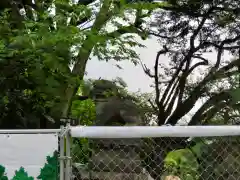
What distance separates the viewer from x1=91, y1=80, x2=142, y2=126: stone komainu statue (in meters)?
5.69

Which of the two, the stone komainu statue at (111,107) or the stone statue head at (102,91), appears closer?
the stone komainu statue at (111,107)

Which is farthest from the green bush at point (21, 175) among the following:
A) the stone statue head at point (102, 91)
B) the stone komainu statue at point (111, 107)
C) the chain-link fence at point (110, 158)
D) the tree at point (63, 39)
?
the stone statue head at point (102, 91)

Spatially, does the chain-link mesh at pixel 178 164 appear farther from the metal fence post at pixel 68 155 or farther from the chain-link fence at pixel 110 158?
the metal fence post at pixel 68 155

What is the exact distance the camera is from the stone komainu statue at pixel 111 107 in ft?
18.7

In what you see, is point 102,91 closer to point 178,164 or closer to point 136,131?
point 178,164

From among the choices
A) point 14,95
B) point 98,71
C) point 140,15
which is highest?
point 140,15

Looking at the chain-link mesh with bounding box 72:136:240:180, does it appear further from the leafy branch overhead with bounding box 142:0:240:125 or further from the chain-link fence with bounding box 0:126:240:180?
the leafy branch overhead with bounding box 142:0:240:125

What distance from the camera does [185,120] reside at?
19.7ft

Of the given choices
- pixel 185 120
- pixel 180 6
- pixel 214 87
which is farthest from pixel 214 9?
pixel 185 120

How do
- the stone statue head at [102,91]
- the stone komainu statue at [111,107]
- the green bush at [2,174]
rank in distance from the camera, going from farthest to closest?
the stone statue head at [102,91]
the stone komainu statue at [111,107]
the green bush at [2,174]

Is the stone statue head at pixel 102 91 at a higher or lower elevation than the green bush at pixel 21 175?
higher

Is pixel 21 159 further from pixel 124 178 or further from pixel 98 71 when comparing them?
pixel 98 71

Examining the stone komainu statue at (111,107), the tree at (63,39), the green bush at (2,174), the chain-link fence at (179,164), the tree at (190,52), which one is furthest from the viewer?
the tree at (190,52)

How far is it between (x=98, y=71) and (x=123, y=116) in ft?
2.58
